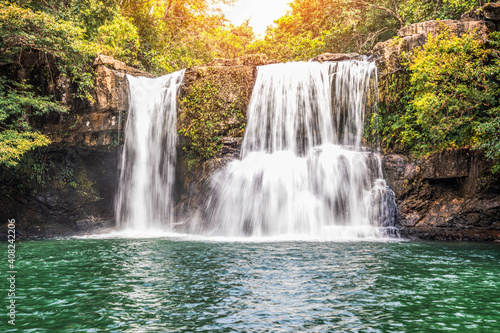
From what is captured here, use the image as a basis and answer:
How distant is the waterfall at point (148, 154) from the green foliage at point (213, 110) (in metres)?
0.88

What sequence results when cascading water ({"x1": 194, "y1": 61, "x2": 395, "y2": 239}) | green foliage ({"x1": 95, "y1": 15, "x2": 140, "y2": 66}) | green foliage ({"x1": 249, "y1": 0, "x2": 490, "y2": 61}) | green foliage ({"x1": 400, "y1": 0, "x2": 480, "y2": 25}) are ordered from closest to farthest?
cascading water ({"x1": 194, "y1": 61, "x2": 395, "y2": 239}) < green foliage ({"x1": 400, "y1": 0, "x2": 480, "y2": 25}) < green foliage ({"x1": 95, "y1": 15, "x2": 140, "y2": 66}) < green foliage ({"x1": 249, "y1": 0, "x2": 490, "y2": 61})

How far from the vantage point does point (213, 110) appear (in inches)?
669

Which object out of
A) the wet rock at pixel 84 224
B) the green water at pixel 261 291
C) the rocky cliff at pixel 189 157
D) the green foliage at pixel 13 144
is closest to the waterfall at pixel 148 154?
the rocky cliff at pixel 189 157

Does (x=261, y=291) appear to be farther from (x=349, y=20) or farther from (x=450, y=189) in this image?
(x=349, y=20)

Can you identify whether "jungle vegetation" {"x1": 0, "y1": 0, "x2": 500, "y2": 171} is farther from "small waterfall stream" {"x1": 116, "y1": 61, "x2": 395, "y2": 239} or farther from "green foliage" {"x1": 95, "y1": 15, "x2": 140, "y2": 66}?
"small waterfall stream" {"x1": 116, "y1": 61, "x2": 395, "y2": 239}

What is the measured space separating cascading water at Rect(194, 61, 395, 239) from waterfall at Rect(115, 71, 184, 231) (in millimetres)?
3488

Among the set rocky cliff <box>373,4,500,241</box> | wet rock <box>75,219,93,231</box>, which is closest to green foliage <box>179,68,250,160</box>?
wet rock <box>75,219,93,231</box>

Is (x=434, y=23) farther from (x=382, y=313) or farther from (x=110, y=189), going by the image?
(x=110, y=189)

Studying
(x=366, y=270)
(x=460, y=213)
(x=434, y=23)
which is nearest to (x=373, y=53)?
(x=434, y=23)

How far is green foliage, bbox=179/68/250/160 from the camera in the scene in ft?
54.5

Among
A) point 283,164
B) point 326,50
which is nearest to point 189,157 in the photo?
point 283,164

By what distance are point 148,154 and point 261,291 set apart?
43.1ft

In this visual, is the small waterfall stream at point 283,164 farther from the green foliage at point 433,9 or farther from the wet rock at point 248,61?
the green foliage at point 433,9

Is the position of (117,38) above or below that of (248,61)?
above
